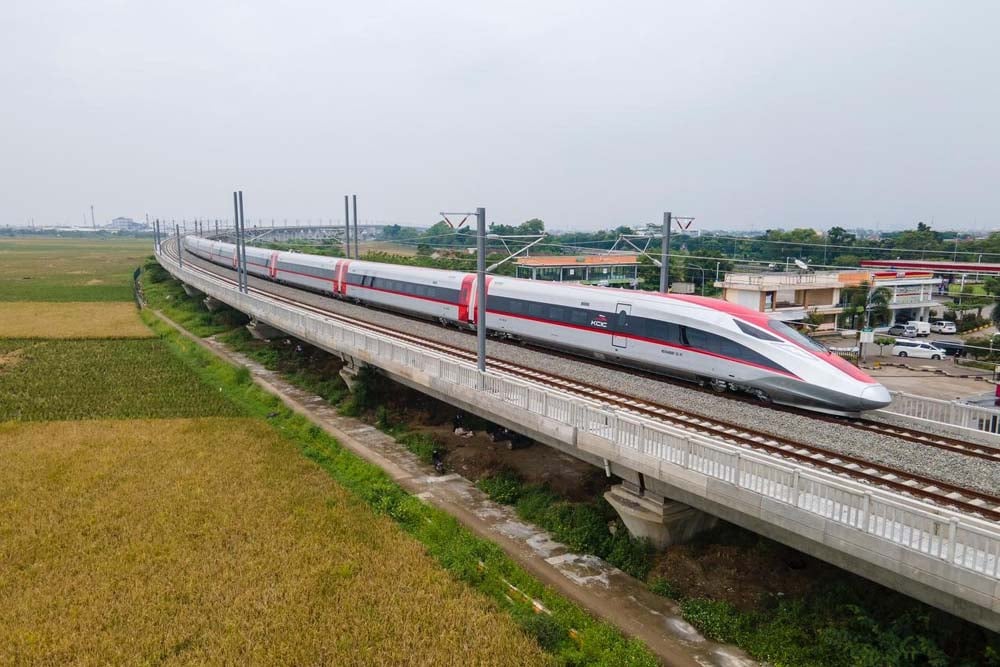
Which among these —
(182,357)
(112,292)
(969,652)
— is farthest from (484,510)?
(112,292)

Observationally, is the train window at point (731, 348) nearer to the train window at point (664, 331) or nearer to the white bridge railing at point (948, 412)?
the train window at point (664, 331)

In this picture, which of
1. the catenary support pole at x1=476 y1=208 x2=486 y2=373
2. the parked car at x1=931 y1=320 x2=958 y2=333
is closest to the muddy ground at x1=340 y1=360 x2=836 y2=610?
the catenary support pole at x1=476 y1=208 x2=486 y2=373

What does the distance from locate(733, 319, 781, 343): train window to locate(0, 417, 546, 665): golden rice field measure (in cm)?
947

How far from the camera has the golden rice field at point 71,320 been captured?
45.0m

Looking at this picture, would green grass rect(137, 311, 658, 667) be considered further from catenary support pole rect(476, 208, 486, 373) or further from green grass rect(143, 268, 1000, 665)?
catenary support pole rect(476, 208, 486, 373)

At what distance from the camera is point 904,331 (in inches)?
1828

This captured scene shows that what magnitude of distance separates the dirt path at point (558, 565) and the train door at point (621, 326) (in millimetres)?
6405

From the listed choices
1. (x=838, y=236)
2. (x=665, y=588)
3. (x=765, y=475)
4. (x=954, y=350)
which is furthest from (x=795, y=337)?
(x=838, y=236)

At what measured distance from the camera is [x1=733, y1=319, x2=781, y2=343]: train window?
56.1 feet

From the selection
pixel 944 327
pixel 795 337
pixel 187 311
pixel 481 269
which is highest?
pixel 481 269

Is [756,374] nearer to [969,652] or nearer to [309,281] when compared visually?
[969,652]

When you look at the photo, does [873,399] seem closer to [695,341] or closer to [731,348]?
[731,348]

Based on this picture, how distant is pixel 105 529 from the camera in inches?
641

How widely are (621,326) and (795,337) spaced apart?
562cm
